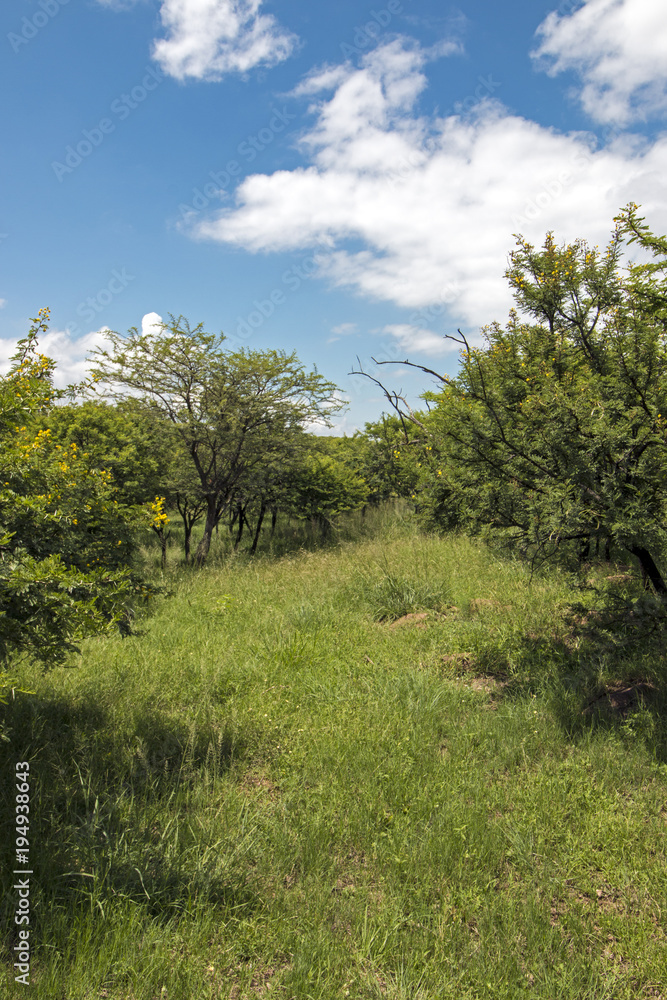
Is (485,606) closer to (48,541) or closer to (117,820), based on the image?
(117,820)

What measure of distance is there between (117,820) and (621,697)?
157 inches

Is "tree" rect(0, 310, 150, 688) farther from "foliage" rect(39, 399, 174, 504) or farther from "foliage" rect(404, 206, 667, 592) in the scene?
"foliage" rect(39, 399, 174, 504)

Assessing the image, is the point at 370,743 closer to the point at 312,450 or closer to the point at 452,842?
the point at 452,842

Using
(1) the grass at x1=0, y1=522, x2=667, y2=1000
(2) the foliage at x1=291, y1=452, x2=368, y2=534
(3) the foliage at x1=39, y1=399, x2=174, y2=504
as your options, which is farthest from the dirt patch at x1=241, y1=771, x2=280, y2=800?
(2) the foliage at x1=291, y1=452, x2=368, y2=534

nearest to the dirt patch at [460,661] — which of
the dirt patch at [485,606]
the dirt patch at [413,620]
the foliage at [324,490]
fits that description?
the dirt patch at [413,620]

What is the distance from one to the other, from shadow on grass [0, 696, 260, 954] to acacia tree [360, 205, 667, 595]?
2957 mm

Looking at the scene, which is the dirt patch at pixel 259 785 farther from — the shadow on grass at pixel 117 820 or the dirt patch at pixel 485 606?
the dirt patch at pixel 485 606

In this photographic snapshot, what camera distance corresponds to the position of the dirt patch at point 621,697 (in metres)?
4.15

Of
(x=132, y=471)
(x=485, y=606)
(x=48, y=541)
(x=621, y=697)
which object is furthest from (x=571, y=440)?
(x=132, y=471)

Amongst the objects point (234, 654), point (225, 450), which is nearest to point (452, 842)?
point (234, 654)

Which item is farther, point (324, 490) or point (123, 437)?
point (324, 490)

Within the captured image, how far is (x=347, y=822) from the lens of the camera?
300cm

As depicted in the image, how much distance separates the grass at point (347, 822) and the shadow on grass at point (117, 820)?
0.6 inches

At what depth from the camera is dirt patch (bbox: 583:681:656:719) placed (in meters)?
4.15
